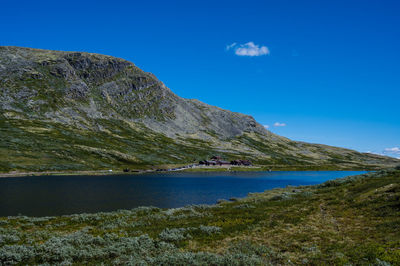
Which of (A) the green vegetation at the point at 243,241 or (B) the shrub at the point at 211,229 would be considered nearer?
(A) the green vegetation at the point at 243,241

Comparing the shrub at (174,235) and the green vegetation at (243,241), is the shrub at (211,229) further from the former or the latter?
the shrub at (174,235)

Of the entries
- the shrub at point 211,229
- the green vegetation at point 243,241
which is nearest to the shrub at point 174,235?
the green vegetation at point 243,241

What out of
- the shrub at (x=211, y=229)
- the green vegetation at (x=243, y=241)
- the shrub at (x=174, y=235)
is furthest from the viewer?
the shrub at (x=211, y=229)

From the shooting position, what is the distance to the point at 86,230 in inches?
1097

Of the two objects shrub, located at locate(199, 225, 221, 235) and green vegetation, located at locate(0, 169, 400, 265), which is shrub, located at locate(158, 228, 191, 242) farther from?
shrub, located at locate(199, 225, 221, 235)

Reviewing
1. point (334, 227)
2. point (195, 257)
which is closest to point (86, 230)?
point (195, 257)

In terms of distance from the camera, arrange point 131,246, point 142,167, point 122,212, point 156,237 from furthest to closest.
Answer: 1. point 142,167
2. point 122,212
3. point 156,237
4. point 131,246

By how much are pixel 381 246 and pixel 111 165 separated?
156 meters

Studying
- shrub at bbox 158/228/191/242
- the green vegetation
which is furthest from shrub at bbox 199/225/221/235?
shrub at bbox 158/228/191/242

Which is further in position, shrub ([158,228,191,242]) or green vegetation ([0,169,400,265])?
shrub ([158,228,191,242])

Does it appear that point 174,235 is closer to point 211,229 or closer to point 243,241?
point 211,229

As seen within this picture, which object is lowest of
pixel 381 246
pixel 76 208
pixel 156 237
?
pixel 76 208

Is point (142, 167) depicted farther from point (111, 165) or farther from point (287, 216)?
point (287, 216)

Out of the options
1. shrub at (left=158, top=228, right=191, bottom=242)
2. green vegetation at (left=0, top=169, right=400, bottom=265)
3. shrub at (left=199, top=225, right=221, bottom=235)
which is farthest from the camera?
shrub at (left=199, top=225, right=221, bottom=235)
